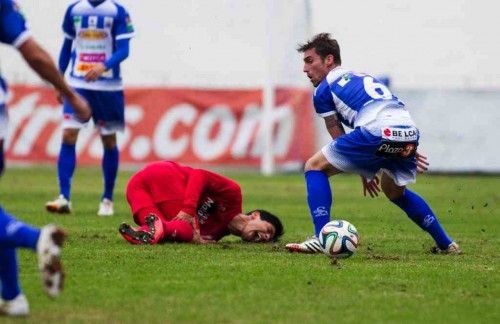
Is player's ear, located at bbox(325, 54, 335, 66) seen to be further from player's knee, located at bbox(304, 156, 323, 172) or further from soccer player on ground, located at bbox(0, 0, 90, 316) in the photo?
soccer player on ground, located at bbox(0, 0, 90, 316)

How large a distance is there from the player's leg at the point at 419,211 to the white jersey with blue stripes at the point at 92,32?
14.9ft

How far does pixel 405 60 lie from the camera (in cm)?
2634

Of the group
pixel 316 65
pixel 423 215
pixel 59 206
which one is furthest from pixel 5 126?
pixel 59 206

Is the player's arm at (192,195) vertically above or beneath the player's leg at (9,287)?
beneath

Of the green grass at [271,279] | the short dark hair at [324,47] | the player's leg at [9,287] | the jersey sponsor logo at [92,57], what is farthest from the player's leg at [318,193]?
the jersey sponsor logo at [92,57]

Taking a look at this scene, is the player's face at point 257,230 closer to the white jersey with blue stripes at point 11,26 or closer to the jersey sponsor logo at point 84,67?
the jersey sponsor logo at point 84,67

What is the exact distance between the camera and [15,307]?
6547mm

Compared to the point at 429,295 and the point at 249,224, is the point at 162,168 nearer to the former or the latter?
the point at 249,224

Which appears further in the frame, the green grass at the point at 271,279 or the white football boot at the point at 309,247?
the white football boot at the point at 309,247

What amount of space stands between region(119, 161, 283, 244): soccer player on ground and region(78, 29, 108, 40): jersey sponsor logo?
3.55m

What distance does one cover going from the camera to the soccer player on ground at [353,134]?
32.0 ft

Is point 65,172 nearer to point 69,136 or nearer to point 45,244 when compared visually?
point 69,136

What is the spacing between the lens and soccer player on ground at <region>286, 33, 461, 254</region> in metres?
9.74

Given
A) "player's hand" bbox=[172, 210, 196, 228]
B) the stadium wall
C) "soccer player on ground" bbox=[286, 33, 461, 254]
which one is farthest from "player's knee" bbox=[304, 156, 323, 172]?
the stadium wall
